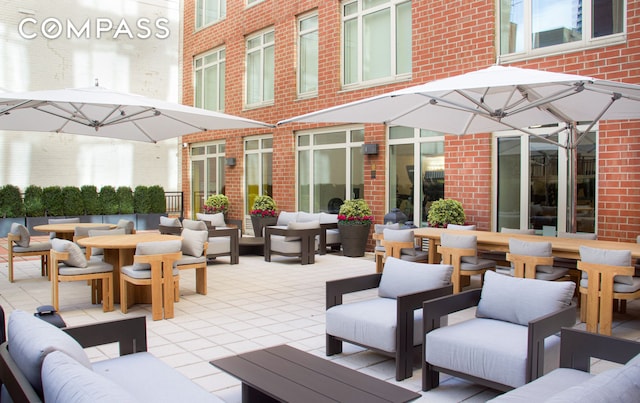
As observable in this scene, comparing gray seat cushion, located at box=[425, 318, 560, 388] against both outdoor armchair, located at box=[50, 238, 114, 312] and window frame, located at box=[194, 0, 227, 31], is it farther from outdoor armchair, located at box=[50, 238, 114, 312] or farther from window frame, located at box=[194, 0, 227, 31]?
window frame, located at box=[194, 0, 227, 31]

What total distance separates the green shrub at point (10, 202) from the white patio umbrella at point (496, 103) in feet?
37.1

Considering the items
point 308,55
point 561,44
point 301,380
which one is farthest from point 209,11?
point 301,380

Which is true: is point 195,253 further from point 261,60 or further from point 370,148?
point 261,60

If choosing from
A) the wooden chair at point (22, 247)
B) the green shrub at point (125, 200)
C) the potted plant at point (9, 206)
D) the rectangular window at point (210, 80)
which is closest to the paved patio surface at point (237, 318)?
the wooden chair at point (22, 247)

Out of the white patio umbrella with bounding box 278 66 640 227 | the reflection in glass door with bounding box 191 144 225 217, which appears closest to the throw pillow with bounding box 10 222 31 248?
the white patio umbrella with bounding box 278 66 640 227

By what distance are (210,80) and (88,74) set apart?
3.99 metres

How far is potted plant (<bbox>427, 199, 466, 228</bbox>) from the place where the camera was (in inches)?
351

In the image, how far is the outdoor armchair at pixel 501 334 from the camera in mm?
3193

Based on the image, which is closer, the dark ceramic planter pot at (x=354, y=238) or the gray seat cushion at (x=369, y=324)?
the gray seat cushion at (x=369, y=324)

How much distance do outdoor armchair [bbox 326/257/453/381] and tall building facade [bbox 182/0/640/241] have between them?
4.02 m

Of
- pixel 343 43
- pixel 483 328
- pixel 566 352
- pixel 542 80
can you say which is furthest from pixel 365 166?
pixel 566 352

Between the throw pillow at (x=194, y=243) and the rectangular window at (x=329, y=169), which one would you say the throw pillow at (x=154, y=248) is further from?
the rectangular window at (x=329, y=169)

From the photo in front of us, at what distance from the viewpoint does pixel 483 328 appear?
3.71 metres

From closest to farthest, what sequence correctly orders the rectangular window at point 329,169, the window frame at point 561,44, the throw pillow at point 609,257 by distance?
the throw pillow at point 609,257
the window frame at point 561,44
the rectangular window at point 329,169
